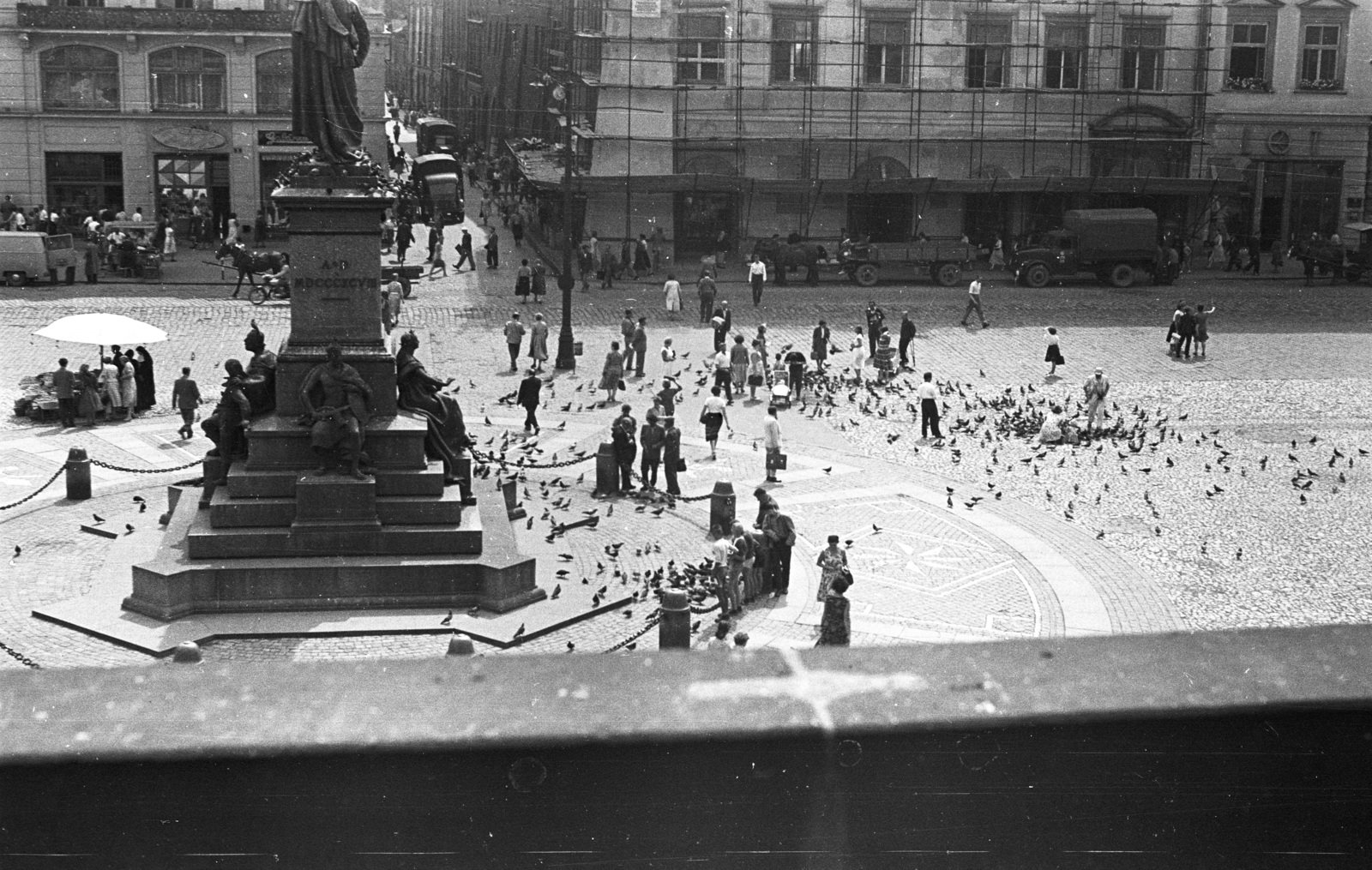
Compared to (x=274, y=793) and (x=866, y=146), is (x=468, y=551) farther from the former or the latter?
(x=866, y=146)

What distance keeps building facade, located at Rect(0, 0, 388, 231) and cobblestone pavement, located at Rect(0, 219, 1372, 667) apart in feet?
36.3

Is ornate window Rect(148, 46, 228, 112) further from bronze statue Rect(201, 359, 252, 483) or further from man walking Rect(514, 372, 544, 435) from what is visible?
bronze statue Rect(201, 359, 252, 483)

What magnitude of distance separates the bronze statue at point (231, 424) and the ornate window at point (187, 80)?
36.1m

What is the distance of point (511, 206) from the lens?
58.0 metres

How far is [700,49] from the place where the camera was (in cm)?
5084

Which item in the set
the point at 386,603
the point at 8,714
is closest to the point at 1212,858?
the point at 8,714

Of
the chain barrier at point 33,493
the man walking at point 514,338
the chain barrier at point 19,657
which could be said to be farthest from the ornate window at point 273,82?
the chain barrier at point 19,657

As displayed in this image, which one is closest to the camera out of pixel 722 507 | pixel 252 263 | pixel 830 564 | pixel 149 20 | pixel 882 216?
pixel 830 564

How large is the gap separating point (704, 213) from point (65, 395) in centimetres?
2627

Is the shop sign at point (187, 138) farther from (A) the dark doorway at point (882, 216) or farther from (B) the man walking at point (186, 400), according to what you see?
(B) the man walking at point (186, 400)

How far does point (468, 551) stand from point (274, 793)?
1553 cm

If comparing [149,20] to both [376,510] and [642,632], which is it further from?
[642,632]

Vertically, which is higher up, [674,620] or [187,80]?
[187,80]

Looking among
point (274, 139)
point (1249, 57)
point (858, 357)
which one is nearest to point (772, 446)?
point (858, 357)
